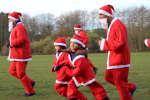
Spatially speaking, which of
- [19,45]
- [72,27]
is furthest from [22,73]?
[72,27]

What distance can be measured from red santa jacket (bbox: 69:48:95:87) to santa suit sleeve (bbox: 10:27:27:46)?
158 cm

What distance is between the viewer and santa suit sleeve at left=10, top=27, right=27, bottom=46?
533 centimetres

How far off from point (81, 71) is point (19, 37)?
6.64 feet

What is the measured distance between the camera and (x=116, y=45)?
12.5ft

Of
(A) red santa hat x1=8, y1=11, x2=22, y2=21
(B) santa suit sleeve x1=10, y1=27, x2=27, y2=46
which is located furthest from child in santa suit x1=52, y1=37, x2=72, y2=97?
(A) red santa hat x1=8, y1=11, x2=22, y2=21

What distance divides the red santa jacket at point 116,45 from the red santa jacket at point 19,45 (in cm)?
244

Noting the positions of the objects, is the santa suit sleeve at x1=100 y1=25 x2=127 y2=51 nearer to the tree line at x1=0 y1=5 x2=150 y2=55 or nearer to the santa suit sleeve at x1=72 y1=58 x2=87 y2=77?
the santa suit sleeve at x1=72 y1=58 x2=87 y2=77

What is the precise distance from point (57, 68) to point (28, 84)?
3.42 ft

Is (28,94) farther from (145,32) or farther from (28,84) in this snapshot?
(145,32)

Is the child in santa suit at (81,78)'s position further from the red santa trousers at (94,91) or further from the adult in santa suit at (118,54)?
the adult in santa suit at (118,54)

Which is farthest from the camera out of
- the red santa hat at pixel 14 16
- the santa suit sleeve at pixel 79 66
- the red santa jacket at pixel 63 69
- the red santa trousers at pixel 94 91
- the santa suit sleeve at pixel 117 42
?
the red santa hat at pixel 14 16

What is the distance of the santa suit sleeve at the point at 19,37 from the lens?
17.5ft

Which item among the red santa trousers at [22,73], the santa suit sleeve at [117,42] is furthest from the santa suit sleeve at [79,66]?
the red santa trousers at [22,73]

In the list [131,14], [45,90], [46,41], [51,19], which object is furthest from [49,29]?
[45,90]
